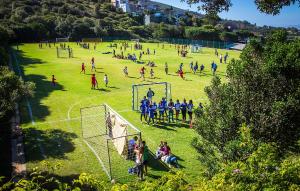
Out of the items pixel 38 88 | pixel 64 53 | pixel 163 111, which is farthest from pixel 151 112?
pixel 64 53

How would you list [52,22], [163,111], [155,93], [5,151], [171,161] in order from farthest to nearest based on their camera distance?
[52,22]
[155,93]
[163,111]
[5,151]
[171,161]

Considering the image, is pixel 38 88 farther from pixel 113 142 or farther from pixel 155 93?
pixel 113 142

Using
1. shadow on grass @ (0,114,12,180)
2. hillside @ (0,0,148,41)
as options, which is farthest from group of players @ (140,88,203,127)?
hillside @ (0,0,148,41)

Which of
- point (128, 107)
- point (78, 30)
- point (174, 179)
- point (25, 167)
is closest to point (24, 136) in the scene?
point (25, 167)

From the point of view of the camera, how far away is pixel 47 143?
871 inches

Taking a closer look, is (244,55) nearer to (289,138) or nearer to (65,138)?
Answer: (289,138)

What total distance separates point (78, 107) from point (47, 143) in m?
9.25

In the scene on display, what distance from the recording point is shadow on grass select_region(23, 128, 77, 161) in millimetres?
20328

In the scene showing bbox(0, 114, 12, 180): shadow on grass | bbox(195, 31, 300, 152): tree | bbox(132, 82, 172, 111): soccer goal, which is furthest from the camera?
bbox(132, 82, 172, 111): soccer goal

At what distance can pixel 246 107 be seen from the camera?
11562mm

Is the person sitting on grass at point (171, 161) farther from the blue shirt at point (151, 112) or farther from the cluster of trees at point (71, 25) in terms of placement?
the cluster of trees at point (71, 25)

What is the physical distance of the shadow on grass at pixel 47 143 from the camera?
20328mm

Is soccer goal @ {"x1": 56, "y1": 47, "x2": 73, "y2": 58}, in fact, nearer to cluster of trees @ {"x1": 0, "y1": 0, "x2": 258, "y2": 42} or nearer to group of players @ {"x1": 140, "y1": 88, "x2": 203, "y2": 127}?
cluster of trees @ {"x1": 0, "y1": 0, "x2": 258, "y2": 42}

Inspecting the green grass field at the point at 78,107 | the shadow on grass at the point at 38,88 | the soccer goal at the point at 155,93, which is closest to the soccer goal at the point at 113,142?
the green grass field at the point at 78,107
